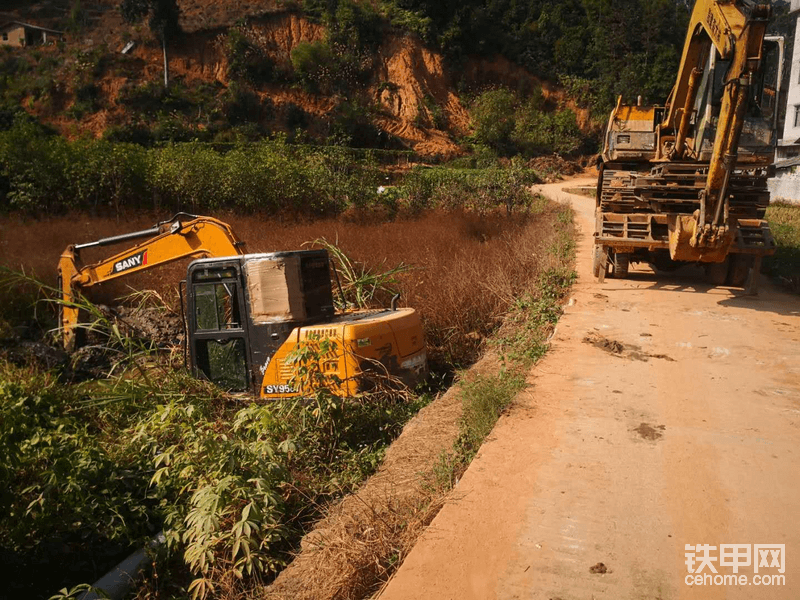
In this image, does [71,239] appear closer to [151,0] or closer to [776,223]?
[776,223]

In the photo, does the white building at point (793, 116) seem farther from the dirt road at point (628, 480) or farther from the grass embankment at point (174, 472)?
the grass embankment at point (174, 472)

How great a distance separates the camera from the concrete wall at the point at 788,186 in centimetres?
2840

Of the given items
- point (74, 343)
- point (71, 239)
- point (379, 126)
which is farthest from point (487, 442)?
point (379, 126)

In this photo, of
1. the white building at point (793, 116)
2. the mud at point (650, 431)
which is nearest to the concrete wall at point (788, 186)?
the white building at point (793, 116)

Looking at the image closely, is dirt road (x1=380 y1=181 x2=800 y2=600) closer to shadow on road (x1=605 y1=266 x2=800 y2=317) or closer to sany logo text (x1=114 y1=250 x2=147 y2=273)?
shadow on road (x1=605 y1=266 x2=800 y2=317)

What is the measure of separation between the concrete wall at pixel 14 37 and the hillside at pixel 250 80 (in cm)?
252

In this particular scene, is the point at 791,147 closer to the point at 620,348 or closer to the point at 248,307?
the point at 620,348

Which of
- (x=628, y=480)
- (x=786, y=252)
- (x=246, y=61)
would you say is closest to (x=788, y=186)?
(x=786, y=252)

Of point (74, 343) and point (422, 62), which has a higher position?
point (422, 62)

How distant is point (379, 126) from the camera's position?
46.3 meters

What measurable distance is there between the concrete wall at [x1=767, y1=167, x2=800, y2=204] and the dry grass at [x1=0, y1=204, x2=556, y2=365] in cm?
1506

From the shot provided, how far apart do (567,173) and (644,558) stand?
4186 centimetres

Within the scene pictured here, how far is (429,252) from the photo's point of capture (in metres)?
12.7

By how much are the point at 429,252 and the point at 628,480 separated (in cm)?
872
